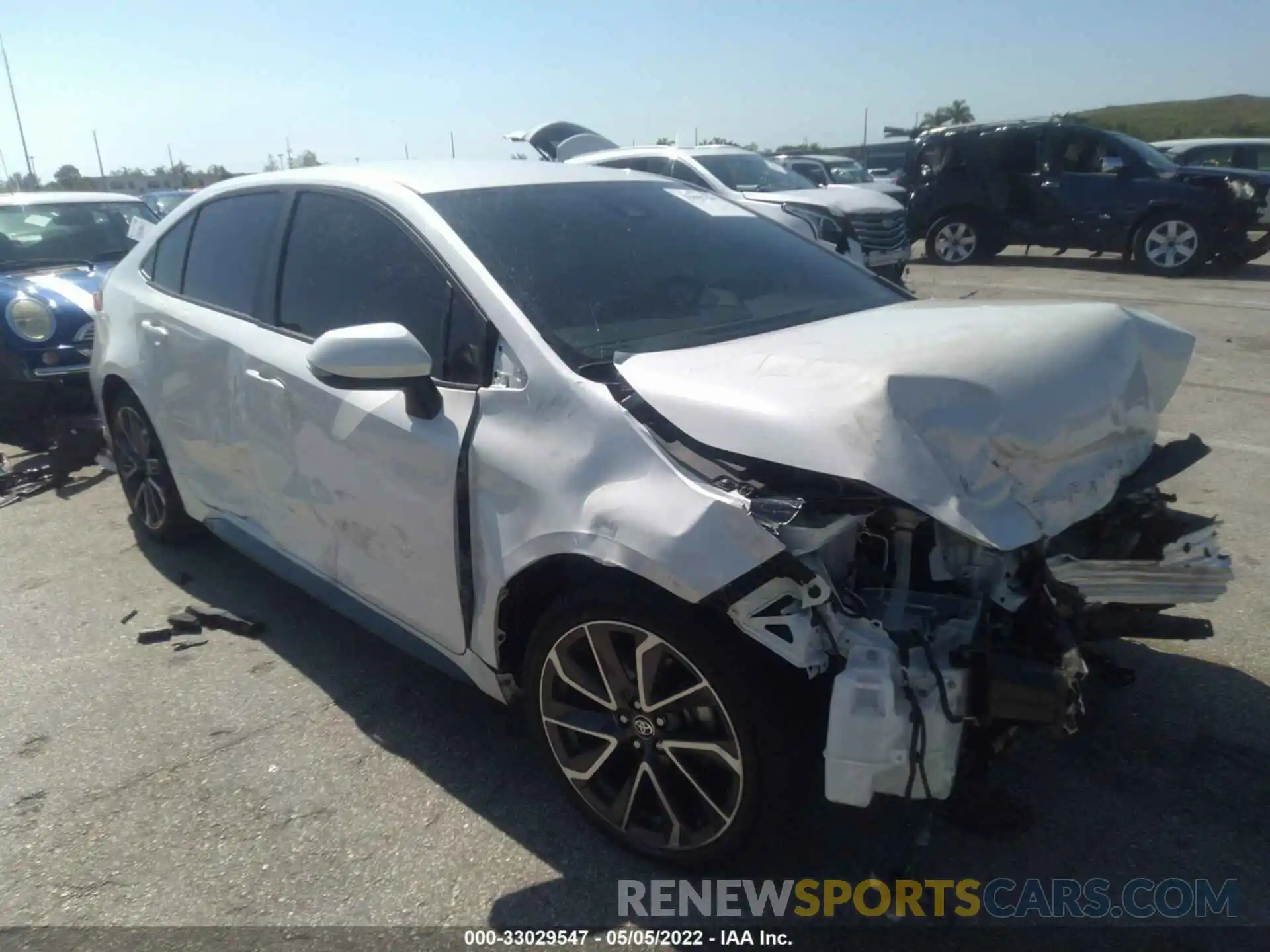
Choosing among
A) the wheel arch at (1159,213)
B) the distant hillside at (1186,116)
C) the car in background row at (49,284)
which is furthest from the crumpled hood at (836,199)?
the distant hillside at (1186,116)

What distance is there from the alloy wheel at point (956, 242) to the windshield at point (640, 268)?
12406 millimetres

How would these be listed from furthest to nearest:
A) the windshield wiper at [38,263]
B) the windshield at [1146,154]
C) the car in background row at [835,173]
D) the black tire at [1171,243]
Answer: the car in background row at [835,173], the windshield at [1146,154], the black tire at [1171,243], the windshield wiper at [38,263]

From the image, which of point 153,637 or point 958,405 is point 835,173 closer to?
point 153,637

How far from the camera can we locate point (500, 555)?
260cm

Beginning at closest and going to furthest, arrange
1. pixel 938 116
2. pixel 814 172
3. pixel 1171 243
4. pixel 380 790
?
pixel 380 790 < pixel 1171 243 < pixel 814 172 < pixel 938 116

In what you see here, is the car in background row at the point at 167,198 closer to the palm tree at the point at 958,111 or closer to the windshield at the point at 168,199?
the windshield at the point at 168,199

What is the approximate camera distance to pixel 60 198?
8094mm

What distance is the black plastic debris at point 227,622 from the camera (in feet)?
13.3

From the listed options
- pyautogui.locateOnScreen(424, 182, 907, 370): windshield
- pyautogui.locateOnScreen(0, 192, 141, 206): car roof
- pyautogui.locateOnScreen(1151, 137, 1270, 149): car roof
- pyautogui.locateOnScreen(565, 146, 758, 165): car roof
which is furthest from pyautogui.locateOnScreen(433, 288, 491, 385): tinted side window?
pyautogui.locateOnScreen(1151, 137, 1270, 149): car roof

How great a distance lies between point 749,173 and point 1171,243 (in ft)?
18.6

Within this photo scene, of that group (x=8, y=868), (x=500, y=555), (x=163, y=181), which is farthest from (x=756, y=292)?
(x=163, y=181)

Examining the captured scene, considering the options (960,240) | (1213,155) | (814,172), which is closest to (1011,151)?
(960,240)

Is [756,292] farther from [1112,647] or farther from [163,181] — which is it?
[163,181]

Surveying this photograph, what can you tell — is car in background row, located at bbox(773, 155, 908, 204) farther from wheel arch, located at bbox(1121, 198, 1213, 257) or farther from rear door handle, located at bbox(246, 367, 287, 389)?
rear door handle, located at bbox(246, 367, 287, 389)
